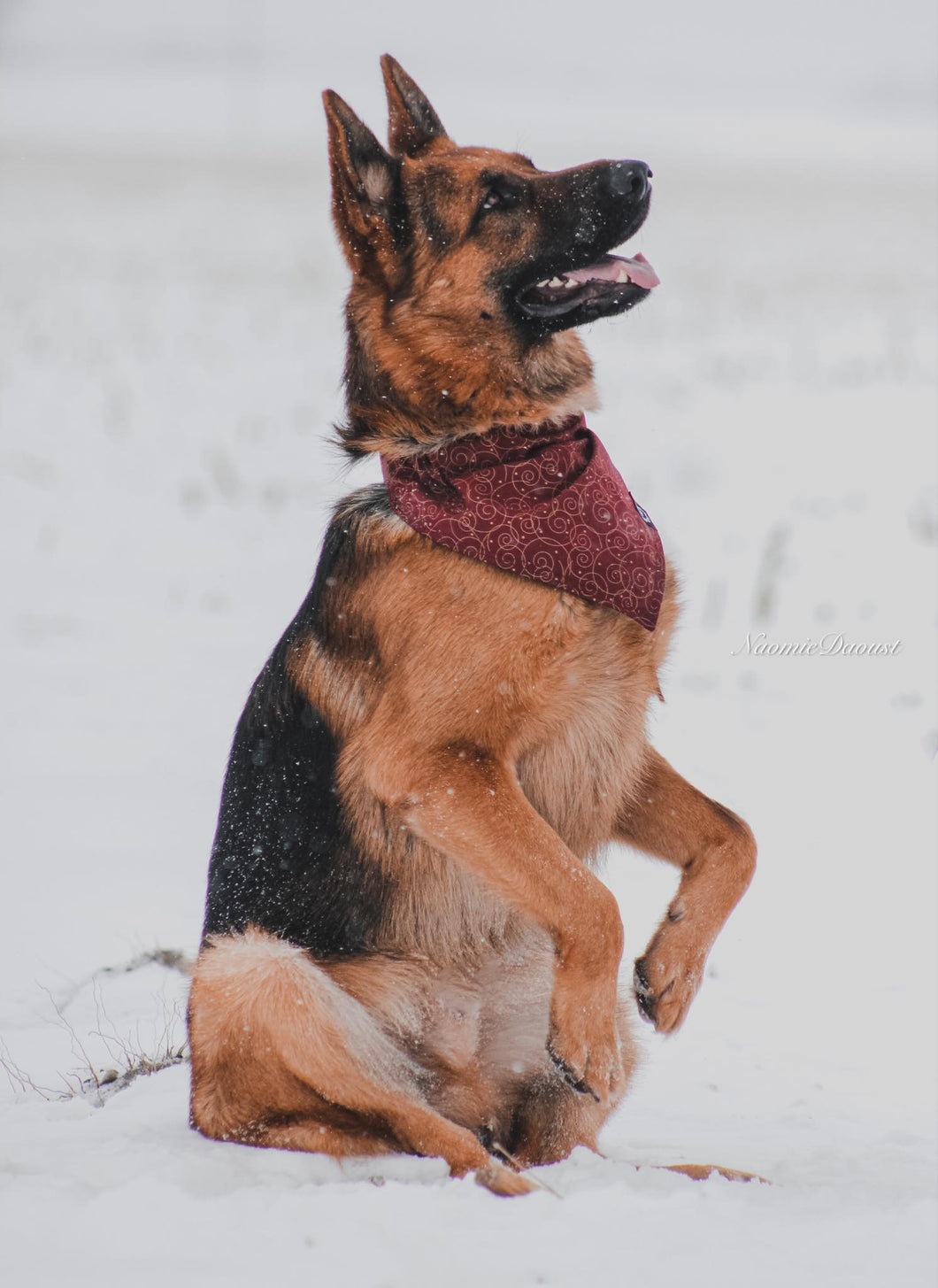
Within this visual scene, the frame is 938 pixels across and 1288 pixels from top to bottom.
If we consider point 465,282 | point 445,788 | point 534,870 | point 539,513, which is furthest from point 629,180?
point 534,870

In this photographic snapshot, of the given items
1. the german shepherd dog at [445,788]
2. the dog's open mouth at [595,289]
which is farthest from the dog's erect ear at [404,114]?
the dog's open mouth at [595,289]

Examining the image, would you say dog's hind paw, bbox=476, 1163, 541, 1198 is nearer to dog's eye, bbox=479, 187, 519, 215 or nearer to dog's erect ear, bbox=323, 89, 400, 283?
dog's erect ear, bbox=323, 89, 400, 283

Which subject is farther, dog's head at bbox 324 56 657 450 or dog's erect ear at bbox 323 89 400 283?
dog's head at bbox 324 56 657 450

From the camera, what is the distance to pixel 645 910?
181 inches

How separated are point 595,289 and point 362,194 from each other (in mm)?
598

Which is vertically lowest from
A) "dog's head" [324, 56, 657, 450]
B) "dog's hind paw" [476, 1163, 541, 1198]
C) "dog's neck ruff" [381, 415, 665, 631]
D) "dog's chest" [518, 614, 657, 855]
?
"dog's hind paw" [476, 1163, 541, 1198]

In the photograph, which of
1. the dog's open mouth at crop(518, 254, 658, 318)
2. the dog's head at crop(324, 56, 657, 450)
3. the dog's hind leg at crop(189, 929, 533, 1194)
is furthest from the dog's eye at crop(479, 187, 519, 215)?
the dog's hind leg at crop(189, 929, 533, 1194)

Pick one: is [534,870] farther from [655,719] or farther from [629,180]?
[629,180]

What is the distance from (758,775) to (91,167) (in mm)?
20708

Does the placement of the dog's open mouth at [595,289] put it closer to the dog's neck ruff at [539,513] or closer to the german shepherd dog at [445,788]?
the german shepherd dog at [445,788]

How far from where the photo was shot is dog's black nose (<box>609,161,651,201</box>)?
304 cm

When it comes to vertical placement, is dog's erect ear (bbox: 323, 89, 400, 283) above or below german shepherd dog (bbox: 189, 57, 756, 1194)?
above

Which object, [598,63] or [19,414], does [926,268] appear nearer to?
[19,414]

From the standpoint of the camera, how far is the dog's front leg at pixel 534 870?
109 inches
